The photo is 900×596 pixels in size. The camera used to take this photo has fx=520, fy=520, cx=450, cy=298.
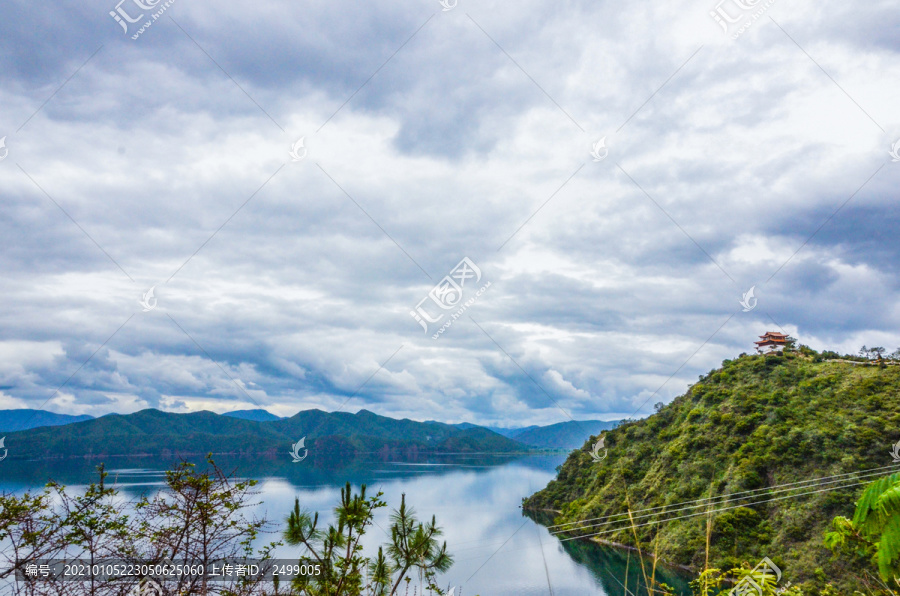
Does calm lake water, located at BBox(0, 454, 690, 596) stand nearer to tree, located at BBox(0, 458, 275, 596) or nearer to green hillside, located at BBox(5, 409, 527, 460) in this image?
tree, located at BBox(0, 458, 275, 596)

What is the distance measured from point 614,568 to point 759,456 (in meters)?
12.6

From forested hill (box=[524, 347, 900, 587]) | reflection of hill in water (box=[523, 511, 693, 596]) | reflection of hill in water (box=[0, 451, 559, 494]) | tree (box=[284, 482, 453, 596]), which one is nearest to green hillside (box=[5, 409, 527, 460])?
reflection of hill in water (box=[0, 451, 559, 494])

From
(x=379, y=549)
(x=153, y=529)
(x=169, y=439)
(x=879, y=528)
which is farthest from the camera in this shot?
(x=169, y=439)

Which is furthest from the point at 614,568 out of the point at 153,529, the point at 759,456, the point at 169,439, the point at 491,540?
the point at 169,439

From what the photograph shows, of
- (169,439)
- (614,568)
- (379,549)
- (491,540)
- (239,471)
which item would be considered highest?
(169,439)

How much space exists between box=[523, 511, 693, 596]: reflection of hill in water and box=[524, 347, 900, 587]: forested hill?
1.11m

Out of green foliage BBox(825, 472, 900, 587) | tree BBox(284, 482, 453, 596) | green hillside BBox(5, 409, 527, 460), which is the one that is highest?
green hillside BBox(5, 409, 527, 460)

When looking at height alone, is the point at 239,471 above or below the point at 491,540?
above

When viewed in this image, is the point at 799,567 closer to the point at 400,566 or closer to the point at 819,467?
the point at 819,467

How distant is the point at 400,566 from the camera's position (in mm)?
6781

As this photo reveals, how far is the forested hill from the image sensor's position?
28.8 meters

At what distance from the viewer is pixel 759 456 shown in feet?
112

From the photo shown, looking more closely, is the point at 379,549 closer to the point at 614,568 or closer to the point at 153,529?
the point at 153,529

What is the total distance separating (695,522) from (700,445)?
7.45m
